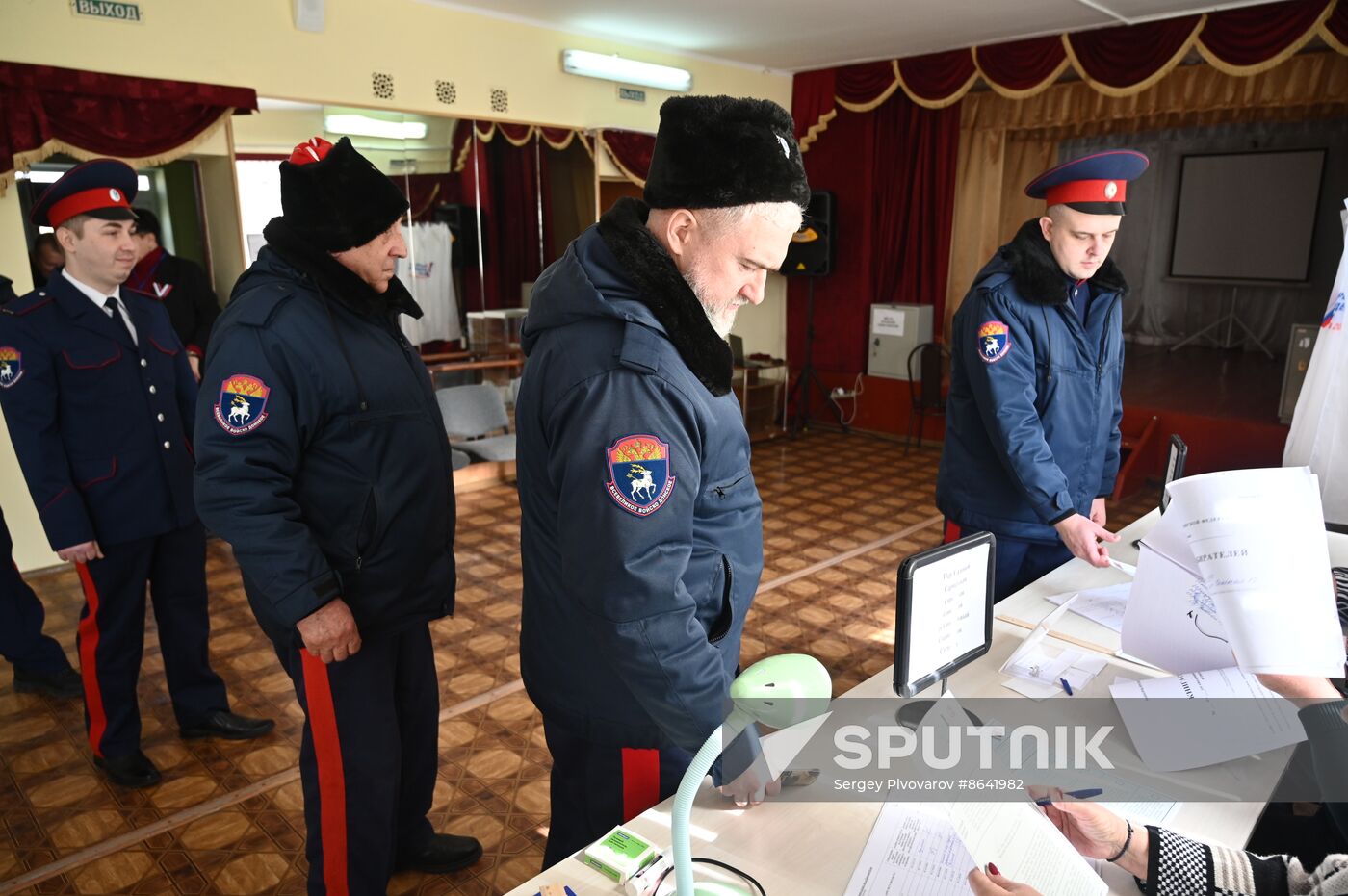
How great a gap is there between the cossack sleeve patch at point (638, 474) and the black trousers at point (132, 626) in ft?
6.73

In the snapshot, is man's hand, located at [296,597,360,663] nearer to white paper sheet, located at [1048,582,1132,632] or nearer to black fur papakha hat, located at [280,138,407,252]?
black fur papakha hat, located at [280,138,407,252]

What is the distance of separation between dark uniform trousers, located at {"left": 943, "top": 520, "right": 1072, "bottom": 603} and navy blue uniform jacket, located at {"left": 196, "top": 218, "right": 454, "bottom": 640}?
1.41 m

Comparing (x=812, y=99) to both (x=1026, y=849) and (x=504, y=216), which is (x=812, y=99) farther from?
(x=1026, y=849)

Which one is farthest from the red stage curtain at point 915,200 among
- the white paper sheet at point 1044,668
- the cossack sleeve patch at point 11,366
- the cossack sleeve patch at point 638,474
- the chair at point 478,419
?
the cossack sleeve patch at point 638,474

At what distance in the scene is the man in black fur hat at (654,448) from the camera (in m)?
1.09

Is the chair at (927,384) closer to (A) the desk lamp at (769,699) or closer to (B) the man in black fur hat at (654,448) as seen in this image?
(B) the man in black fur hat at (654,448)

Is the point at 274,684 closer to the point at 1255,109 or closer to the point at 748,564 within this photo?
the point at 748,564

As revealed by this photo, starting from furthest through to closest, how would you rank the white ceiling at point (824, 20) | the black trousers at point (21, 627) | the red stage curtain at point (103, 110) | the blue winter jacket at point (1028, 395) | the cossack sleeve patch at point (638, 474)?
the white ceiling at point (824, 20)
the red stage curtain at point (103, 110)
the black trousers at point (21, 627)
the blue winter jacket at point (1028, 395)
the cossack sleeve patch at point (638, 474)

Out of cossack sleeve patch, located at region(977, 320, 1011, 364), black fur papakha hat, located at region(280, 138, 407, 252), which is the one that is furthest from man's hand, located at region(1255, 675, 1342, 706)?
black fur papakha hat, located at region(280, 138, 407, 252)

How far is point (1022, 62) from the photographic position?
589 centimetres

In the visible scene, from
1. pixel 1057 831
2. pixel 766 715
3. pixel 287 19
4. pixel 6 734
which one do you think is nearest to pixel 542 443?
pixel 766 715

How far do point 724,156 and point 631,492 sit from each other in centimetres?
46

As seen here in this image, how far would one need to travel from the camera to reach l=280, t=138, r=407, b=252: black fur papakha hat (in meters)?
1.70

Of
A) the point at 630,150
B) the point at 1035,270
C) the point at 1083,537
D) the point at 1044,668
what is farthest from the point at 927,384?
the point at 1044,668
